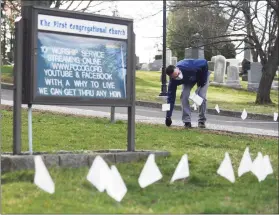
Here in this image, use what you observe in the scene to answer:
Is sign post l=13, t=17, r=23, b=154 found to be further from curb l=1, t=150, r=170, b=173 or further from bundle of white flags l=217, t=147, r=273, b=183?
Result: bundle of white flags l=217, t=147, r=273, b=183

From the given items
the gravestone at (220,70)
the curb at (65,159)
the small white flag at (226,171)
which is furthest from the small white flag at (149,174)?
the gravestone at (220,70)

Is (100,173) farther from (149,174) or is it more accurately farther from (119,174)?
(149,174)

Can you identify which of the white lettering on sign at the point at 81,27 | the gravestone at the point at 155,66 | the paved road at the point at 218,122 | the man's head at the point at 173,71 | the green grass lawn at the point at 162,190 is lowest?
the paved road at the point at 218,122

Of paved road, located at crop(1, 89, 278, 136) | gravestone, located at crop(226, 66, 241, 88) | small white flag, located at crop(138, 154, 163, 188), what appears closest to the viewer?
small white flag, located at crop(138, 154, 163, 188)

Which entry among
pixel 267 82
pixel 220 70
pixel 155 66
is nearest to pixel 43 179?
pixel 267 82

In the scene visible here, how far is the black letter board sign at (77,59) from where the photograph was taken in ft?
19.9

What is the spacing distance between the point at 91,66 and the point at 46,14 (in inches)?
30.8

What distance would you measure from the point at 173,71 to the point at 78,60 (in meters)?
3.50

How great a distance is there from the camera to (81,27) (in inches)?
252

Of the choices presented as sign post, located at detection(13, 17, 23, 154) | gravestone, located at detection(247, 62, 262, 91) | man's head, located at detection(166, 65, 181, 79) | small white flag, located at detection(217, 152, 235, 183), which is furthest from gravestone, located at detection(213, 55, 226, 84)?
sign post, located at detection(13, 17, 23, 154)

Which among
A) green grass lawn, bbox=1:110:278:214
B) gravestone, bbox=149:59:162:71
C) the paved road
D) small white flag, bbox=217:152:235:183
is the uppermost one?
gravestone, bbox=149:59:162:71

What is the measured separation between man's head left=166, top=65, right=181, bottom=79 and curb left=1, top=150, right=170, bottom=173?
3.26 metres

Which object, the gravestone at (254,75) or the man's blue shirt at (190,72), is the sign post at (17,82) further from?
the gravestone at (254,75)

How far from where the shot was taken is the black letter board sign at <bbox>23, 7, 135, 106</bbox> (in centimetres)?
606
